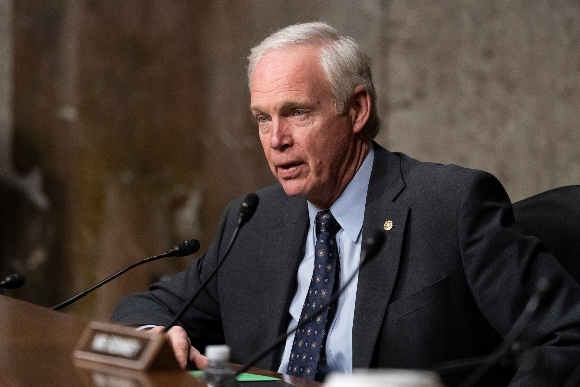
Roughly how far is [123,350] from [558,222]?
1.44 meters

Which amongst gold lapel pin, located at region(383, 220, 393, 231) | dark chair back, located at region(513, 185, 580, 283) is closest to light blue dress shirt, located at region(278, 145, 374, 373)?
gold lapel pin, located at region(383, 220, 393, 231)

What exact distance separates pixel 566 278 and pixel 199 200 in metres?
3.30

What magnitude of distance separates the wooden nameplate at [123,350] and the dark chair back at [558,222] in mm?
1310

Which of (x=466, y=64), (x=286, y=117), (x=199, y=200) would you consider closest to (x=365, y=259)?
(x=286, y=117)

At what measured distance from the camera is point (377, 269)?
2.68 metres

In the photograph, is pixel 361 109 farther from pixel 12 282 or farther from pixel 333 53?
pixel 12 282

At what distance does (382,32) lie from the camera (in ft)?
16.7

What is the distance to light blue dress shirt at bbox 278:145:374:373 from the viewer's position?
2678 mm

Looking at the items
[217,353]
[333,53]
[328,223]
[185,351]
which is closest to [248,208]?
[185,351]

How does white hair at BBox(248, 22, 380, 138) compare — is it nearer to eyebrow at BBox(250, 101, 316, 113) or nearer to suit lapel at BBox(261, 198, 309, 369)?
eyebrow at BBox(250, 101, 316, 113)

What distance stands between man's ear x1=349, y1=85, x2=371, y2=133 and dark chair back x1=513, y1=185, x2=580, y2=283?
0.55 metres

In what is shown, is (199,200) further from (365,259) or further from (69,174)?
(365,259)

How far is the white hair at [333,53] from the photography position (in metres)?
2.90

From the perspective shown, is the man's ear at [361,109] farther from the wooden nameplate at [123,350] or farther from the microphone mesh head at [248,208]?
the wooden nameplate at [123,350]
